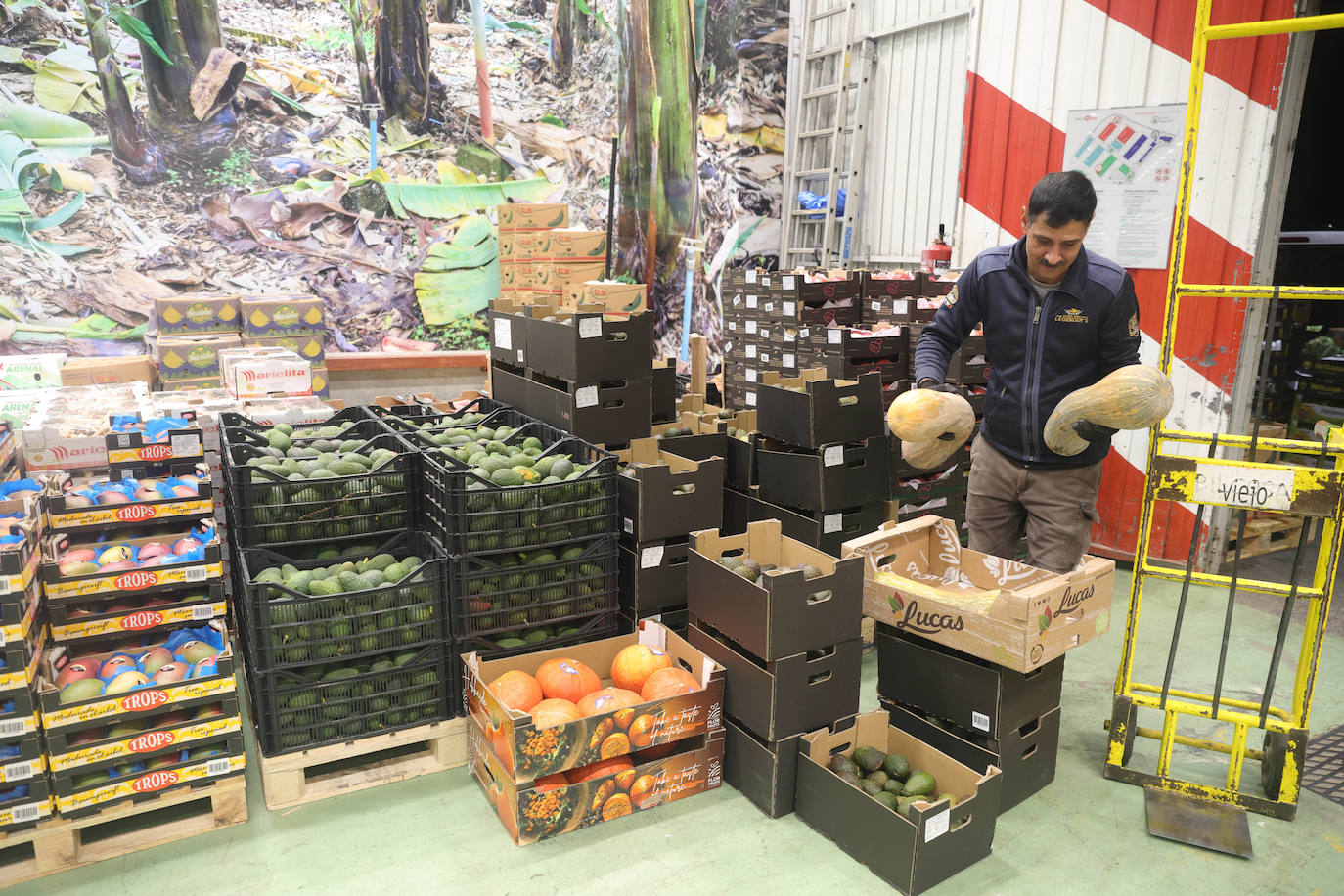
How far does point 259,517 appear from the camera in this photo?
2.83 m

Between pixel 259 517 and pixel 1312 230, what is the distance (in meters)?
8.29

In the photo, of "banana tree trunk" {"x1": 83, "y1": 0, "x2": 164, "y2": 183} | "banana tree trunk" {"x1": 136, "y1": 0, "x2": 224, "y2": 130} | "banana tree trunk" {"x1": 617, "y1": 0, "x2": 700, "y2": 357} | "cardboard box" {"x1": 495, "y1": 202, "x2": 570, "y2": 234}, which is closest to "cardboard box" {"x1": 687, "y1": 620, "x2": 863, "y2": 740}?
"cardboard box" {"x1": 495, "y1": 202, "x2": 570, "y2": 234}

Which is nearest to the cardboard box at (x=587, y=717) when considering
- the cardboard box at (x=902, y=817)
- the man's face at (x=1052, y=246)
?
the cardboard box at (x=902, y=817)

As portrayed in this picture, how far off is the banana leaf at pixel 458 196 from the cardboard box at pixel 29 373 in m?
3.27

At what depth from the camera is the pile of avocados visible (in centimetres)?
239

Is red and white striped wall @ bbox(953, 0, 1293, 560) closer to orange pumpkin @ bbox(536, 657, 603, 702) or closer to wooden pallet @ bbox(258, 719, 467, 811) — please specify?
orange pumpkin @ bbox(536, 657, 603, 702)

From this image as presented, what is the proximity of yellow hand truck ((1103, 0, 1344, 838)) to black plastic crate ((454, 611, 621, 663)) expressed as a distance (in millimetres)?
1808

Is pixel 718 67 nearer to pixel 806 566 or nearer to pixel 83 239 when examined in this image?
pixel 83 239

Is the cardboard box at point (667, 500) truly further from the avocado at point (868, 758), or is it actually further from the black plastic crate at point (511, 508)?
the avocado at point (868, 758)

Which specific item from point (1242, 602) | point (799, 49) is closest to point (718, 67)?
point (799, 49)

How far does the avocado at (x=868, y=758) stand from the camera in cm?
254

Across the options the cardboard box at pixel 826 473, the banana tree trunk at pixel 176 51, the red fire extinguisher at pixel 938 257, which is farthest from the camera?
the banana tree trunk at pixel 176 51

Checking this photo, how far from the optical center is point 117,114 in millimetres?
6305

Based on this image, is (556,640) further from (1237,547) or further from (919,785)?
(1237,547)
